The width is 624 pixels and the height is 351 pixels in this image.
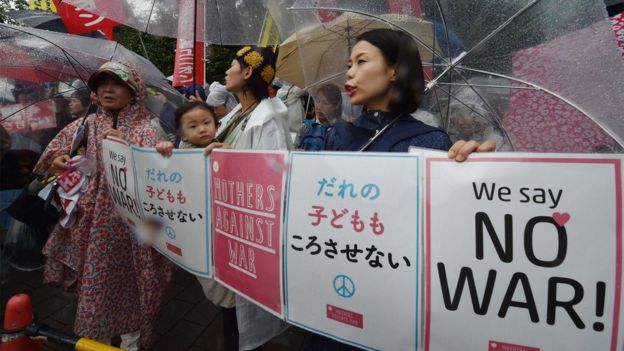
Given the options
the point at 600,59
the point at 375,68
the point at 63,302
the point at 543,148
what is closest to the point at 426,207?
the point at 375,68

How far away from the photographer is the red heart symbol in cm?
93

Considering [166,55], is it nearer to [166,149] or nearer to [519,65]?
[166,149]

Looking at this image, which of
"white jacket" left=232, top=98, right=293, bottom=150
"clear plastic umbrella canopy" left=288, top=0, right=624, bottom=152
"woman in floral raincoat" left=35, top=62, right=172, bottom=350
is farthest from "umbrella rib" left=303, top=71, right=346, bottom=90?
"woman in floral raincoat" left=35, top=62, right=172, bottom=350

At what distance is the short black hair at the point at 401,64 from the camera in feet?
4.52

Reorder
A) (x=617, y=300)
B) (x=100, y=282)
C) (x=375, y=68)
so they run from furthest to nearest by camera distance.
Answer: (x=100, y=282) → (x=375, y=68) → (x=617, y=300)

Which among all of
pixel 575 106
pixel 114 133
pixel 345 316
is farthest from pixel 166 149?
pixel 575 106

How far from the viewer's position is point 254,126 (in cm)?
175

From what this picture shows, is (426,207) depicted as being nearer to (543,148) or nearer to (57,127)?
(543,148)

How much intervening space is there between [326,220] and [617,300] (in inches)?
32.3

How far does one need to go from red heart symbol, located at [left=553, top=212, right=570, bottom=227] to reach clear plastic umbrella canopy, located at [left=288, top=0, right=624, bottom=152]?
1098mm

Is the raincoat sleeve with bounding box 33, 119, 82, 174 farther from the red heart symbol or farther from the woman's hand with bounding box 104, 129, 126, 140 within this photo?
the red heart symbol

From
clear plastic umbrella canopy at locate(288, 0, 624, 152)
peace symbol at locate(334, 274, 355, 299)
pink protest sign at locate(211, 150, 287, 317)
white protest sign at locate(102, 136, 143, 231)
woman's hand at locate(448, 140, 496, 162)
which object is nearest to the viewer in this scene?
→ woman's hand at locate(448, 140, 496, 162)

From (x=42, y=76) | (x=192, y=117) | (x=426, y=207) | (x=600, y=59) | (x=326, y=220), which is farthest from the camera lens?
(x=42, y=76)

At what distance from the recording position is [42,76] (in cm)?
266
